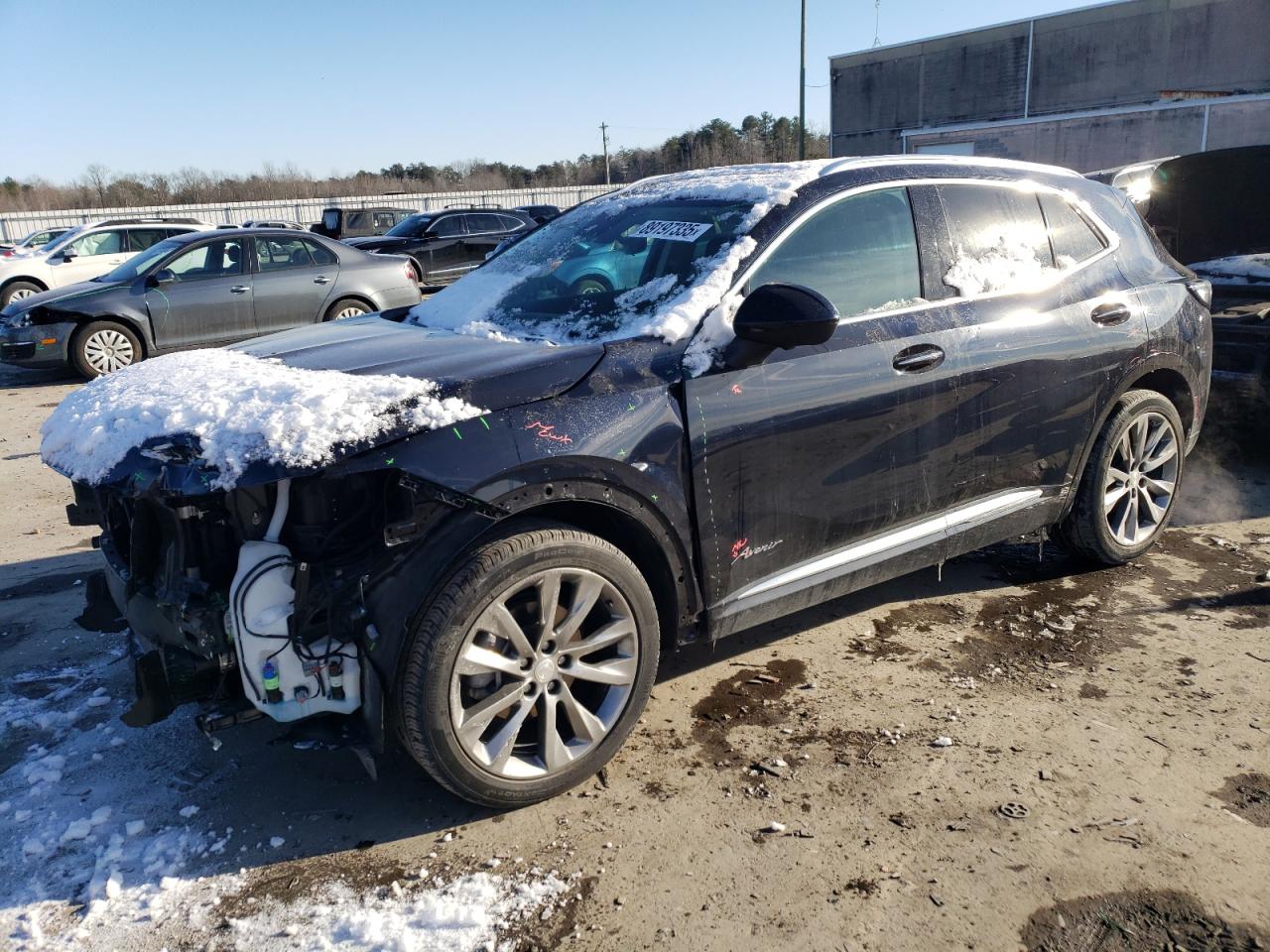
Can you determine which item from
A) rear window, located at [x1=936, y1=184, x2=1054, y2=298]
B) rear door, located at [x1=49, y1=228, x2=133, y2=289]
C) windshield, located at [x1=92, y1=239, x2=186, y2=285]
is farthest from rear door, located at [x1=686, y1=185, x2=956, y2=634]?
rear door, located at [x1=49, y1=228, x2=133, y2=289]

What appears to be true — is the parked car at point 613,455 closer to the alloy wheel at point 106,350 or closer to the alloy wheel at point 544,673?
the alloy wheel at point 544,673

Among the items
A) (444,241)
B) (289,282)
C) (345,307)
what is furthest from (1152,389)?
(444,241)

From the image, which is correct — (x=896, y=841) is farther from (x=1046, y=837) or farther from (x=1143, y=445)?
(x=1143, y=445)

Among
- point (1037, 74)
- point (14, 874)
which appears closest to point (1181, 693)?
point (14, 874)

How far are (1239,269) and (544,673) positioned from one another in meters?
6.41

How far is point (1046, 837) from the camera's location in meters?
→ 2.73

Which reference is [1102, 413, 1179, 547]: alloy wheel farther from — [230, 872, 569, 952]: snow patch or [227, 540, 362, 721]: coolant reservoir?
[227, 540, 362, 721]: coolant reservoir

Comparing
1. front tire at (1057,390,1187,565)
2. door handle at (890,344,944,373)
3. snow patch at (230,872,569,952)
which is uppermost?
door handle at (890,344,944,373)

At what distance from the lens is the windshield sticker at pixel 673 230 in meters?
3.50

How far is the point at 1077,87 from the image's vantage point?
1335 inches

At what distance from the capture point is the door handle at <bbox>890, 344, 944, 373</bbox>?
11.5ft

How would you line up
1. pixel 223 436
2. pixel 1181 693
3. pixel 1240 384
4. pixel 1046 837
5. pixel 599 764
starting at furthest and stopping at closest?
pixel 1240 384
pixel 1181 693
pixel 599 764
pixel 1046 837
pixel 223 436

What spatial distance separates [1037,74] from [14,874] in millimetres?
39559

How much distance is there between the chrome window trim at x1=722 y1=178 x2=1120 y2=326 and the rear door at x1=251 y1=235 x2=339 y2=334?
863 centimetres
